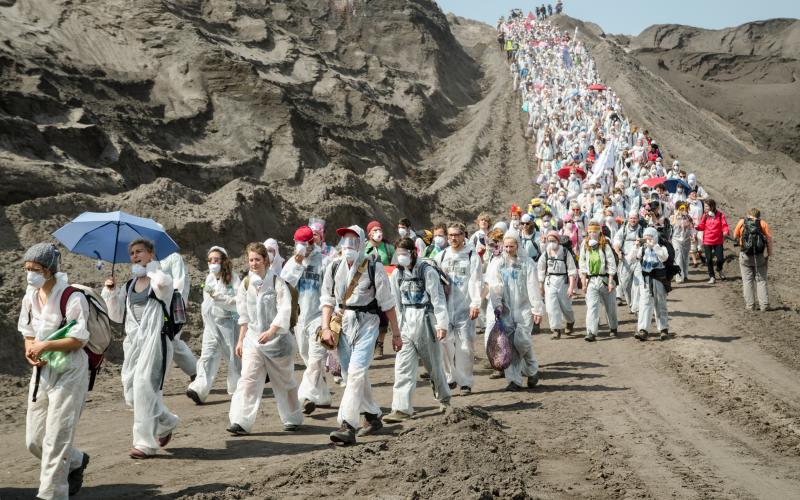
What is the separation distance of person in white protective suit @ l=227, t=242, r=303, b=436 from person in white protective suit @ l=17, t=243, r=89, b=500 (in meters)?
2.14

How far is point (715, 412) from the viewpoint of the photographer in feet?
30.6

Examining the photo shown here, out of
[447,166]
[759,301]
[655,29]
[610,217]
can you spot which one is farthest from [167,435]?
[655,29]

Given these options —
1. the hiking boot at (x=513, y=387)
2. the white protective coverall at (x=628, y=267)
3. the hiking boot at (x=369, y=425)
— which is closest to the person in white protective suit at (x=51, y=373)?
the hiking boot at (x=369, y=425)

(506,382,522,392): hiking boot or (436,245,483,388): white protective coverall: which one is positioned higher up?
(436,245,483,388): white protective coverall

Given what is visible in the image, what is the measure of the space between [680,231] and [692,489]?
14014 mm

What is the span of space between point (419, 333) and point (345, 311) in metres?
0.93

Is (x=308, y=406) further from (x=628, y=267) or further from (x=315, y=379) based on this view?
(x=628, y=267)

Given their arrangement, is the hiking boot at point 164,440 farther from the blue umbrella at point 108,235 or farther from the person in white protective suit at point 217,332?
the person in white protective suit at point 217,332

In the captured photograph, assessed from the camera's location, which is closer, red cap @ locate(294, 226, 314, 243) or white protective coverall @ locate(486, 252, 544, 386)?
red cap @ locate(294, 226, 314, 243)

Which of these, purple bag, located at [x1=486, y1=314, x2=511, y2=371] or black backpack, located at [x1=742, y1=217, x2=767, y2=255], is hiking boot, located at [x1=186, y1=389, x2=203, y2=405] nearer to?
purple bag, located at [x1=486, y1=314, x2=511, y2=371]

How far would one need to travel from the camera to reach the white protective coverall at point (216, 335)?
34.4ft

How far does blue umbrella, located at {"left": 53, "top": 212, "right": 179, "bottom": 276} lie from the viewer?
9047mm

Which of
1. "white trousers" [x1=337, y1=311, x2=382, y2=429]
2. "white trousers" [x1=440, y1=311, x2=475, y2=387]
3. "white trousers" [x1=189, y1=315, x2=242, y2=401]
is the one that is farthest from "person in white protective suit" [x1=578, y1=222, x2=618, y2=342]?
"white trousers" [x1=337, y1=311, x2=382, y2=429]

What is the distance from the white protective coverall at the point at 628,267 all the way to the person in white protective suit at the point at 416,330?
251 inches
